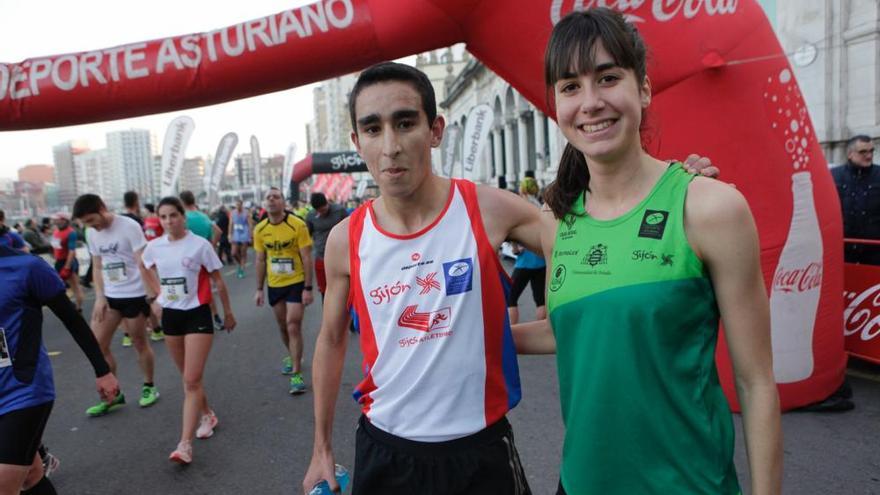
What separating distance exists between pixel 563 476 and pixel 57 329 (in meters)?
11.1

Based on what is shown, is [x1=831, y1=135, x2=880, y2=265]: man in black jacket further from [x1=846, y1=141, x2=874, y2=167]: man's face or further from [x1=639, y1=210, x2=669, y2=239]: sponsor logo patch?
[x1=639, y1=210, x2=669, y2=239]: sponsor logo patch

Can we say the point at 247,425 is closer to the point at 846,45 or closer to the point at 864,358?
the point at 864,358

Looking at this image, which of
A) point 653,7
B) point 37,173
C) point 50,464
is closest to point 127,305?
point 50,464

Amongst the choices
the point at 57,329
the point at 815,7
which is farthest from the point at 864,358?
the point at 57,329

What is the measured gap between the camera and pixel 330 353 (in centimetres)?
208

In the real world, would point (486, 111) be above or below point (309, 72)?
above

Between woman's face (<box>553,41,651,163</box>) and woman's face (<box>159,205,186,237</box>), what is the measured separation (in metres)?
4.35

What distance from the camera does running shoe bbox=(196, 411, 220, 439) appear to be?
484 centimetres

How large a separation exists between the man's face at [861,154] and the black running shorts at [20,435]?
23.5ft

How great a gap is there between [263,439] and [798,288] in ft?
13.3

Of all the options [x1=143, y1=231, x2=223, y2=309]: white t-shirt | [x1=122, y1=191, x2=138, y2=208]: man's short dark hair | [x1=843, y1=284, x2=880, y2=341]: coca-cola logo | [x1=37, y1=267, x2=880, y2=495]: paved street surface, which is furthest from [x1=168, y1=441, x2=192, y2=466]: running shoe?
[x1=122, y1=191, x2=138, y2=208]: man's short dark hair

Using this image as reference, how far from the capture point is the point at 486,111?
13.8m

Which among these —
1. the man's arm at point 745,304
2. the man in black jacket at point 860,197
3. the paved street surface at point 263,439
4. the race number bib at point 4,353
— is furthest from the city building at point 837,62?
the race number bib at point 4,353

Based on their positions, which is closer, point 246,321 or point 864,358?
point 864,358
